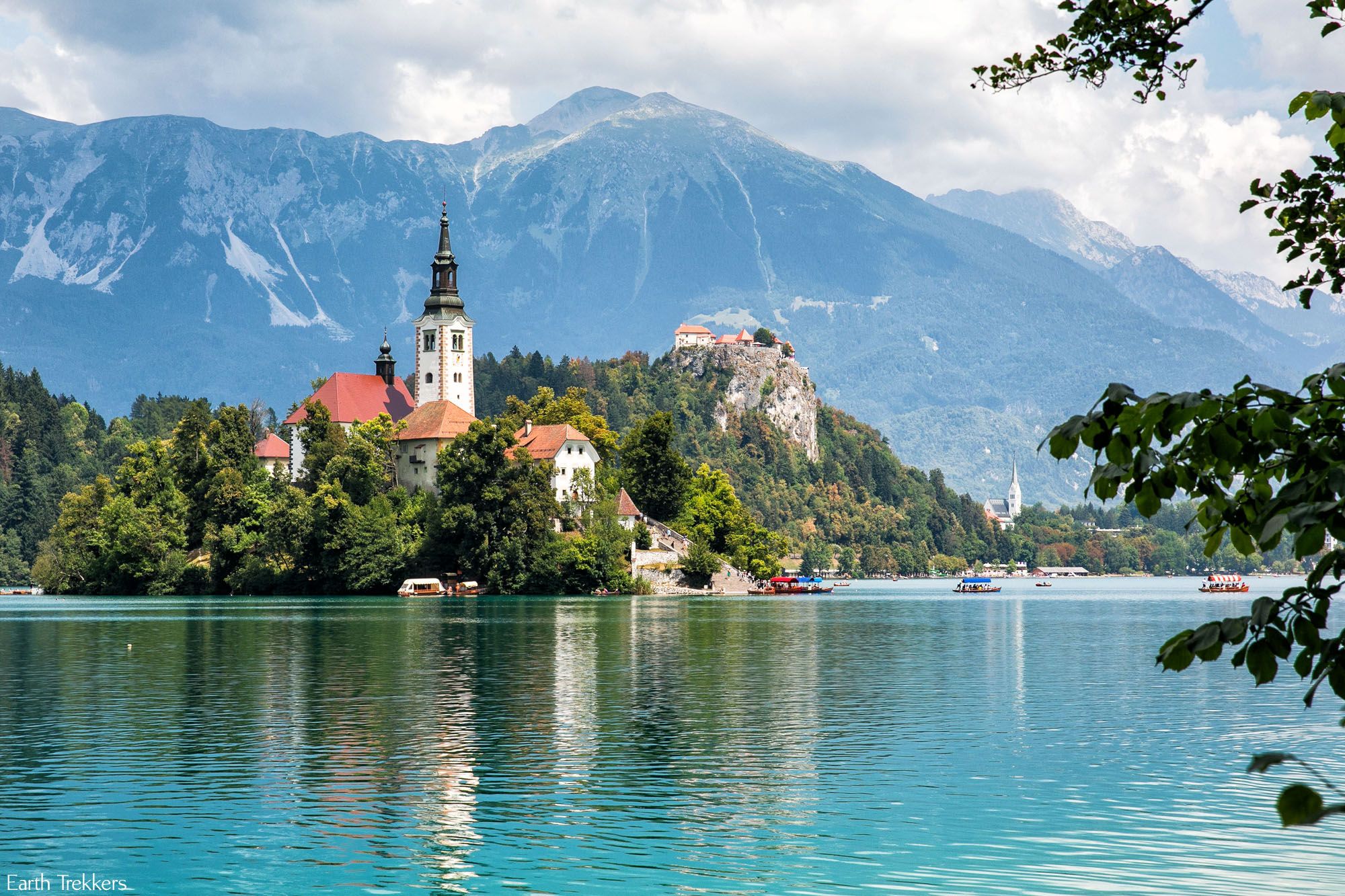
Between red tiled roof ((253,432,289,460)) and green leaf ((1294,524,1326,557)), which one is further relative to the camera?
red tiled roof ((253,432,289,460))

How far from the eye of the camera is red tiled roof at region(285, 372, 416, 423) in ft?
569

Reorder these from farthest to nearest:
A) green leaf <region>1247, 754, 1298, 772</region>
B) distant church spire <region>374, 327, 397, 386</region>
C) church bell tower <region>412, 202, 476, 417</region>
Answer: distant church spire <region>374, 327, 397, 386</region>, church bell tower <region>412, 202, 476, 417</region>, green leaf <region>1247, 754, 1298, 772</region>

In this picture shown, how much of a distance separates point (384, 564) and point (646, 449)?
95.1 feet

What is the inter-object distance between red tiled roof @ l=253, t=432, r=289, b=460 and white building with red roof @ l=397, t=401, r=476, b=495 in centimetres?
2332

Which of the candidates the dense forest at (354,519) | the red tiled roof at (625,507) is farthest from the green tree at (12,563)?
the red tiled roof at (625,507)

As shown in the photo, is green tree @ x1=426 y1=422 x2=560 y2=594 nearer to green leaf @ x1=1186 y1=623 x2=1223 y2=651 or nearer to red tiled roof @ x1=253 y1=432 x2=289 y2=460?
red tiled roof @ x1=253 y1=432 x2=289 y2=460

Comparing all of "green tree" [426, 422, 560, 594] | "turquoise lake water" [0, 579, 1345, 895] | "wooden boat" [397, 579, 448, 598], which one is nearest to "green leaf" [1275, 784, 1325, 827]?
"turquoise lake water" [0, 579, 1345, 895]

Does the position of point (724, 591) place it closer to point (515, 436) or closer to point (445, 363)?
point (515, 436)

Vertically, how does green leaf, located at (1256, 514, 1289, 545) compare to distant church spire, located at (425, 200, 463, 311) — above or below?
below

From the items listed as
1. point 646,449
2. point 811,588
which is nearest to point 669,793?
point 646,449

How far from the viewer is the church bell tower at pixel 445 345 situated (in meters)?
179

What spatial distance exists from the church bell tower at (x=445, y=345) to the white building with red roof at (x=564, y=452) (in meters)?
29.5

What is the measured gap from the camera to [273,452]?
562 feet

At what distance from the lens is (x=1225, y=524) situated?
10492 mm
